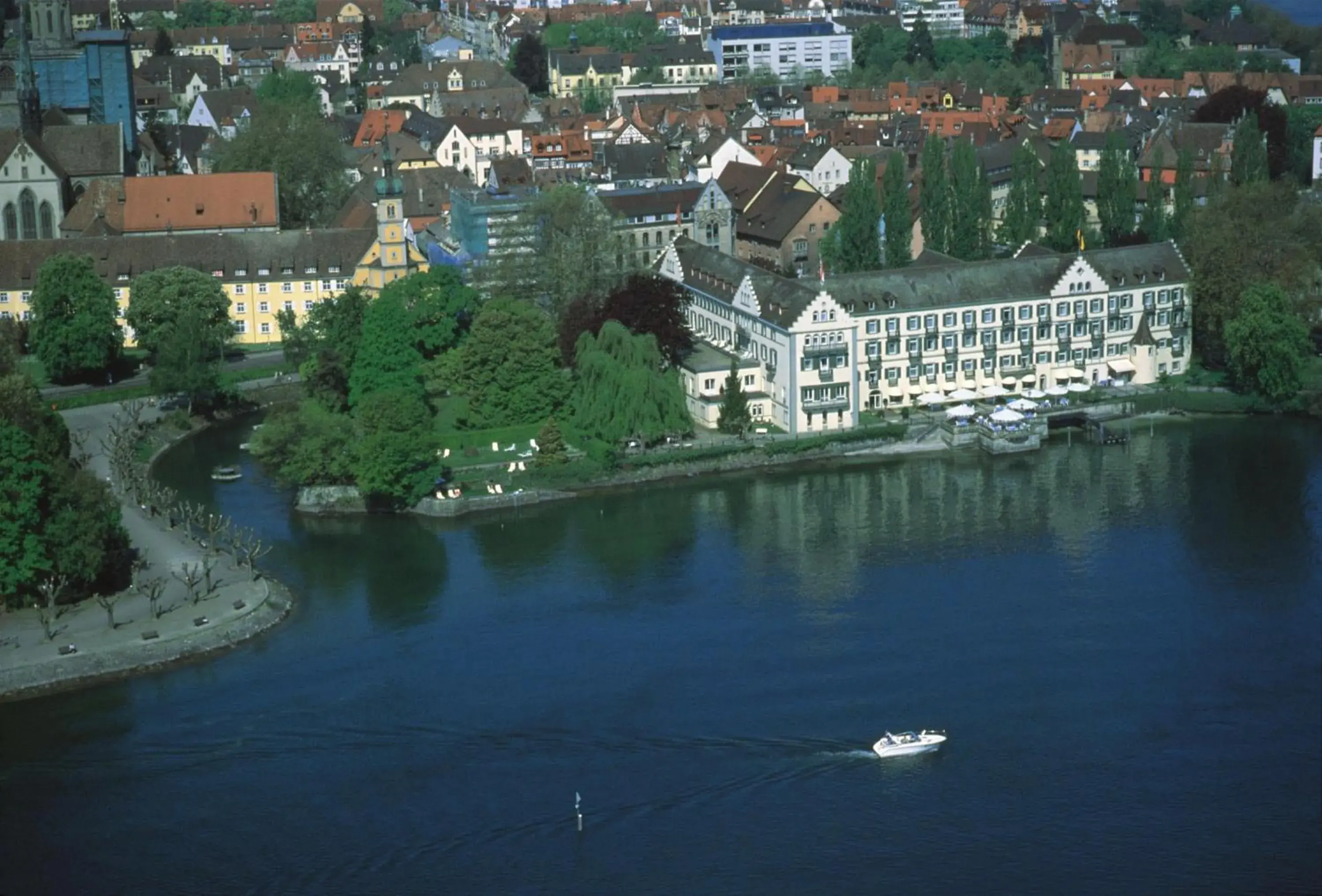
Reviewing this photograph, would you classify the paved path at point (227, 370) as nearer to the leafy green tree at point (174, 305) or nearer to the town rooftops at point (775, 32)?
the leafy green tree at point (174, 305)

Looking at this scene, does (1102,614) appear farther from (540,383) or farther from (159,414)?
(159,414)

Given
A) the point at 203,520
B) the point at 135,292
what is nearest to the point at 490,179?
Result: the point at 135,292

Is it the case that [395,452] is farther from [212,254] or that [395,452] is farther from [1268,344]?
[1268,344]

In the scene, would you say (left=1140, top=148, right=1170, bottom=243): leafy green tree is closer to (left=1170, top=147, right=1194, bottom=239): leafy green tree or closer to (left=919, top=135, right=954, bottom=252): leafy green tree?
(left=1170, top=147, right=1194, bottom=239): leafy green tree

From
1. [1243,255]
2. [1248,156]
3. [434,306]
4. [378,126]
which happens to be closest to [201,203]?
[434,306]

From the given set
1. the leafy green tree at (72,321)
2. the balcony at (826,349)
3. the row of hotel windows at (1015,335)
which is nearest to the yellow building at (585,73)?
the leafy green tree at (72,321)
